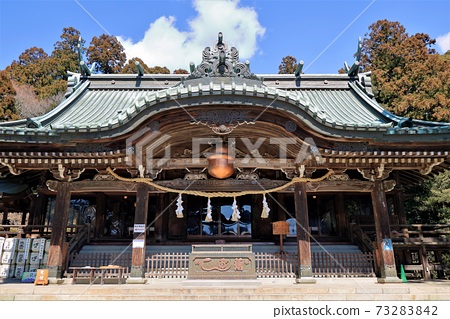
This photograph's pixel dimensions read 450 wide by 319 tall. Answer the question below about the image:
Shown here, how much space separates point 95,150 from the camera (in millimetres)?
9922

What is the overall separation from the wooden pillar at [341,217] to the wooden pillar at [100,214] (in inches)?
417

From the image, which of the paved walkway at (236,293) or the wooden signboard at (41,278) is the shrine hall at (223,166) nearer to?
the wooden signboard at (41,278)

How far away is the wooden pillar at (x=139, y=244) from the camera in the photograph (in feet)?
33.3

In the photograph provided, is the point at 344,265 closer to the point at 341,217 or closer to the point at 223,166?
the point at 341,217

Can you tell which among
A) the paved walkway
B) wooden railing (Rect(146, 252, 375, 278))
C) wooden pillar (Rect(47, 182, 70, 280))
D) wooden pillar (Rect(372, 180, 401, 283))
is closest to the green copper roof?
wooden pillar (Rect(47, 182, 70, 280))

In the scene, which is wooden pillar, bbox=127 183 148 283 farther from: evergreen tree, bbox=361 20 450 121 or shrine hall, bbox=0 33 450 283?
evergreen tree, bbox=361 20 450 121

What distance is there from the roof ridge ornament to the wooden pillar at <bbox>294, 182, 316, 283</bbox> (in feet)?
13.6

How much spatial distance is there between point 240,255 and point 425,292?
4832mm

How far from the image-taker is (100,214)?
48.7 ft

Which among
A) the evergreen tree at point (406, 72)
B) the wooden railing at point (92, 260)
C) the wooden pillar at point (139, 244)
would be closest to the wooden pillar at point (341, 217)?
the wooden pillar at point (139, 244)

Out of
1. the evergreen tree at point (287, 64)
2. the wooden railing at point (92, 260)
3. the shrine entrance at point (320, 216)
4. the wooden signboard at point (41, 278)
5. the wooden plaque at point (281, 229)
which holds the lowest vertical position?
the wooden signboard at point (41, 278)

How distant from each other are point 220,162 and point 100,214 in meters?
7.62

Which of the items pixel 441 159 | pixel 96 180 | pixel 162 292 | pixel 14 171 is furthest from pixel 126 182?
pixel 441 159

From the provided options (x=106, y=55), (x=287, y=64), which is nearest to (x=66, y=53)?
(x=106, y=55)
